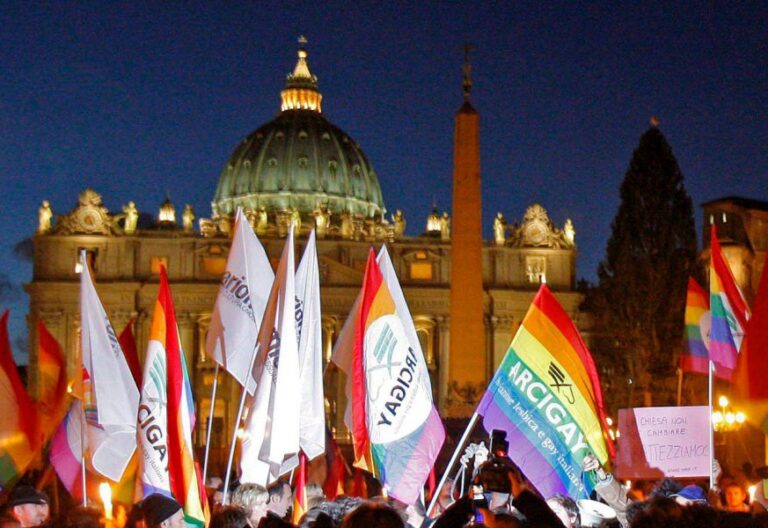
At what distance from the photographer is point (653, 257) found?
56375mm

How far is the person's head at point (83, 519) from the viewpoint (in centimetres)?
841

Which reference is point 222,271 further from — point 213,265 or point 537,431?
point 537,431

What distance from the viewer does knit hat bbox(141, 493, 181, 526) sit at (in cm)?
866

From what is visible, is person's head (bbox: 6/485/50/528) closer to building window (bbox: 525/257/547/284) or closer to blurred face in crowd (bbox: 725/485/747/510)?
blurred face in crowd (bbox: 725/485/747/510)

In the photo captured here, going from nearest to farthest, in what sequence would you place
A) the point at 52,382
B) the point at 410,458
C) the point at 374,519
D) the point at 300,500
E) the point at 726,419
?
the point at 374,519
the point at 300,500
the point at 410,458
the point at 52,382
the point at 726,419

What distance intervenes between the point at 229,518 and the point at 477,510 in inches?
56.0

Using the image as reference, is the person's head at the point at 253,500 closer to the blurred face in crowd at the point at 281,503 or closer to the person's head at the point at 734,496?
the blurred face in crowd at the point at 281,503

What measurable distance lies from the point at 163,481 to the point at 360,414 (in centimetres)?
205

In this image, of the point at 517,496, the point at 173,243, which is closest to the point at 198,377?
the point at 173,243

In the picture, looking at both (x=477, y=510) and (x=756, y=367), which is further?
(x=756, y=367)

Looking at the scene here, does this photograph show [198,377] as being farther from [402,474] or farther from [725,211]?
[402,474]

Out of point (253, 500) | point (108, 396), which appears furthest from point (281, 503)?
point (108, 396)

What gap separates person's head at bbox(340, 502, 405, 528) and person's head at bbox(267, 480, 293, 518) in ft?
11.0

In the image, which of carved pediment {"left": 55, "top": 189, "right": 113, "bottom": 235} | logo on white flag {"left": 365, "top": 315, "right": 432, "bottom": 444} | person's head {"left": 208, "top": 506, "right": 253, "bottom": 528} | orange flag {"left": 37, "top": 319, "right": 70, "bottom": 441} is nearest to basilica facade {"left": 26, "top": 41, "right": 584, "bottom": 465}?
carved pediment {"left": 55, "top": 189, "right": 113, "bottom": 235}
